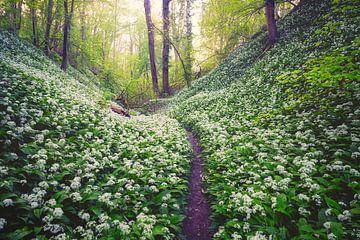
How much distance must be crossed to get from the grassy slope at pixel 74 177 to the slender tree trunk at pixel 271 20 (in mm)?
12895

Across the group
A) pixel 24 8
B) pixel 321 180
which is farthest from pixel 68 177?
pixel 24 8

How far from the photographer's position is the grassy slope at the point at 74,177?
330 cm

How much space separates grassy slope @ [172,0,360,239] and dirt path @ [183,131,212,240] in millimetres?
303

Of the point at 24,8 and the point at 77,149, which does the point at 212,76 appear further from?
Answer: the point at 24,8

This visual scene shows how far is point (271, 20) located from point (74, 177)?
16.0m

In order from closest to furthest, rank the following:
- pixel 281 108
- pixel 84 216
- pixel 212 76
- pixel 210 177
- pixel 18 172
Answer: pixel 84 216
pixel 18 172
pixel 210 177
pixel 281 108
pixel 212 76

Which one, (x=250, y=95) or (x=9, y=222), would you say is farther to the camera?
(x=250, y=95)

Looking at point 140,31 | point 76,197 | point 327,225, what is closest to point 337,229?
point 327,225

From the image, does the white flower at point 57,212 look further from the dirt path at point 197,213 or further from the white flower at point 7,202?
the dirt path at point 197,213

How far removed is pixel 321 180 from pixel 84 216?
4.51 m

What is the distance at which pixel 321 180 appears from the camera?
4.29 metres

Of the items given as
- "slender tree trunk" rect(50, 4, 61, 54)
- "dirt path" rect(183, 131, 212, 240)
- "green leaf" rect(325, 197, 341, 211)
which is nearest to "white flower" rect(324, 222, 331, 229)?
"green leaf" rect(325, 197, 341, 211)

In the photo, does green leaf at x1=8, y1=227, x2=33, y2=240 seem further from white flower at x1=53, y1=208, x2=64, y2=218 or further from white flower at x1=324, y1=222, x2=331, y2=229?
white flower at x1=324, y1=222, x2=331, y2=229

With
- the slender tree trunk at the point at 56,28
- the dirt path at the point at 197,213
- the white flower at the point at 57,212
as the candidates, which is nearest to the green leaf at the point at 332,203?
the dirt path at the point at 197,213
